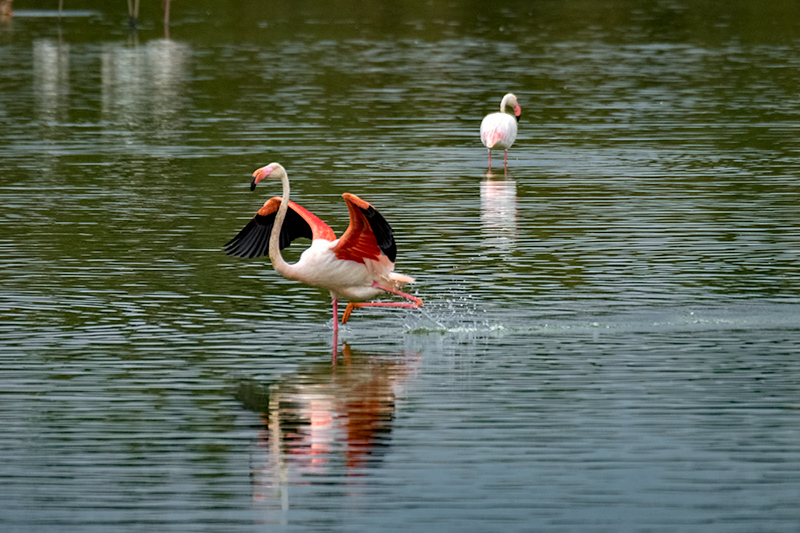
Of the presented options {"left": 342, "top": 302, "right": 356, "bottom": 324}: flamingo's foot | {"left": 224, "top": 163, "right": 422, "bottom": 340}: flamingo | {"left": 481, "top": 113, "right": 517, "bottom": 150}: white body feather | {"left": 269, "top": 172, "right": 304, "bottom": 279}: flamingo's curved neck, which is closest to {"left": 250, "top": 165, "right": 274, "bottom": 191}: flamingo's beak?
{"left": 224, "top": 163, "right": 422, "bottom": 340}: flamingo

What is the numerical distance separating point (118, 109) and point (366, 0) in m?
47.2

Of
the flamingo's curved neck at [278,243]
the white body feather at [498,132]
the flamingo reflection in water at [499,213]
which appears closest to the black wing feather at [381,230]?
the flamingo's curved neck at [278,243]

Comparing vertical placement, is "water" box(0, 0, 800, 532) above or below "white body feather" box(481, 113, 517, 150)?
below

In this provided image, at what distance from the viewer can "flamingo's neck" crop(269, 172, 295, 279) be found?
12.2 meters

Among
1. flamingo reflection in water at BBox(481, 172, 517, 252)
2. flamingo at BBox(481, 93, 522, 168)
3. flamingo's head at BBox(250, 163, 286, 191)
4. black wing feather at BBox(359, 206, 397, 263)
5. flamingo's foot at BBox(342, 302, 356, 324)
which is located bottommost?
flamingo reflection in water at BBox(481, 172, 517, 252)

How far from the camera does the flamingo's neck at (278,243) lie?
12.2 metres

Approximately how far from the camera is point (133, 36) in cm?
5691

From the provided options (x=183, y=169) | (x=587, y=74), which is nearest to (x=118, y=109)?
(x=183, y=169)

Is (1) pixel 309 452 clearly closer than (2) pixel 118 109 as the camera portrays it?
Yes

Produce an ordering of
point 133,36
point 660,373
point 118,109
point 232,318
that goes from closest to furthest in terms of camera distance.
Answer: point 660,373 → point 232,318 → point 118,109 → point 133,36

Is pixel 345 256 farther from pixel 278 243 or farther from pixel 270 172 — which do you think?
pixel 270 172

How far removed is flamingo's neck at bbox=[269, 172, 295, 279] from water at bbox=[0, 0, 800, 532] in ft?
1.94

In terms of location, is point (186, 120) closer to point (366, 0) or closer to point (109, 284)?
point (109, 284)

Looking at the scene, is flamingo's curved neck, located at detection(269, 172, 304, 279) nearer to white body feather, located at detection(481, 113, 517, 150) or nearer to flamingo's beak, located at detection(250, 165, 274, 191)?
flamingo's beak, located at detection(250, 165, 274, 191)
